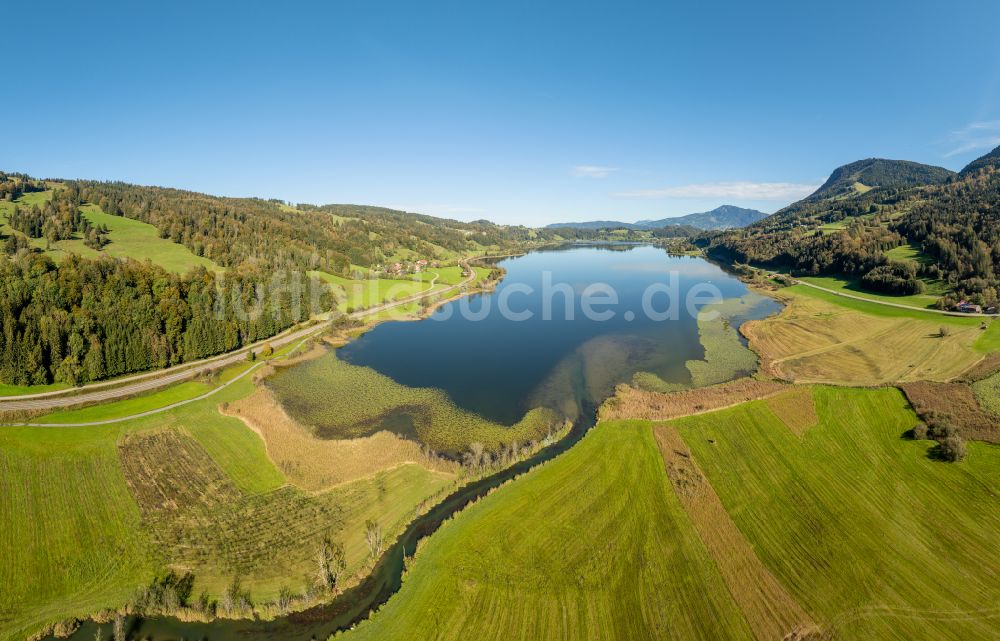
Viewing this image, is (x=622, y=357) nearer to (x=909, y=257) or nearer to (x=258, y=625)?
(x=258, y=625)

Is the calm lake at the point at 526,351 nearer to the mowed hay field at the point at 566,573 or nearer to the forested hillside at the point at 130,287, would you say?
the mowed hay field at the point at 566,573

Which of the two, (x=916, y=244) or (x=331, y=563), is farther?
(x=916, y=244)

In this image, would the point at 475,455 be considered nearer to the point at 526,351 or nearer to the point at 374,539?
the point at 374,539

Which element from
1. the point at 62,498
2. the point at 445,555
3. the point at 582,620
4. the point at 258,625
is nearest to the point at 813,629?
the point at 582,620

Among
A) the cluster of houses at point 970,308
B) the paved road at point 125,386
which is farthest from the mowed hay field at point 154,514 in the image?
the cluster of houses at point 970,308

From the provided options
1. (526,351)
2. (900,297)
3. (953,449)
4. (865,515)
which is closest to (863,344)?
(953,449)
